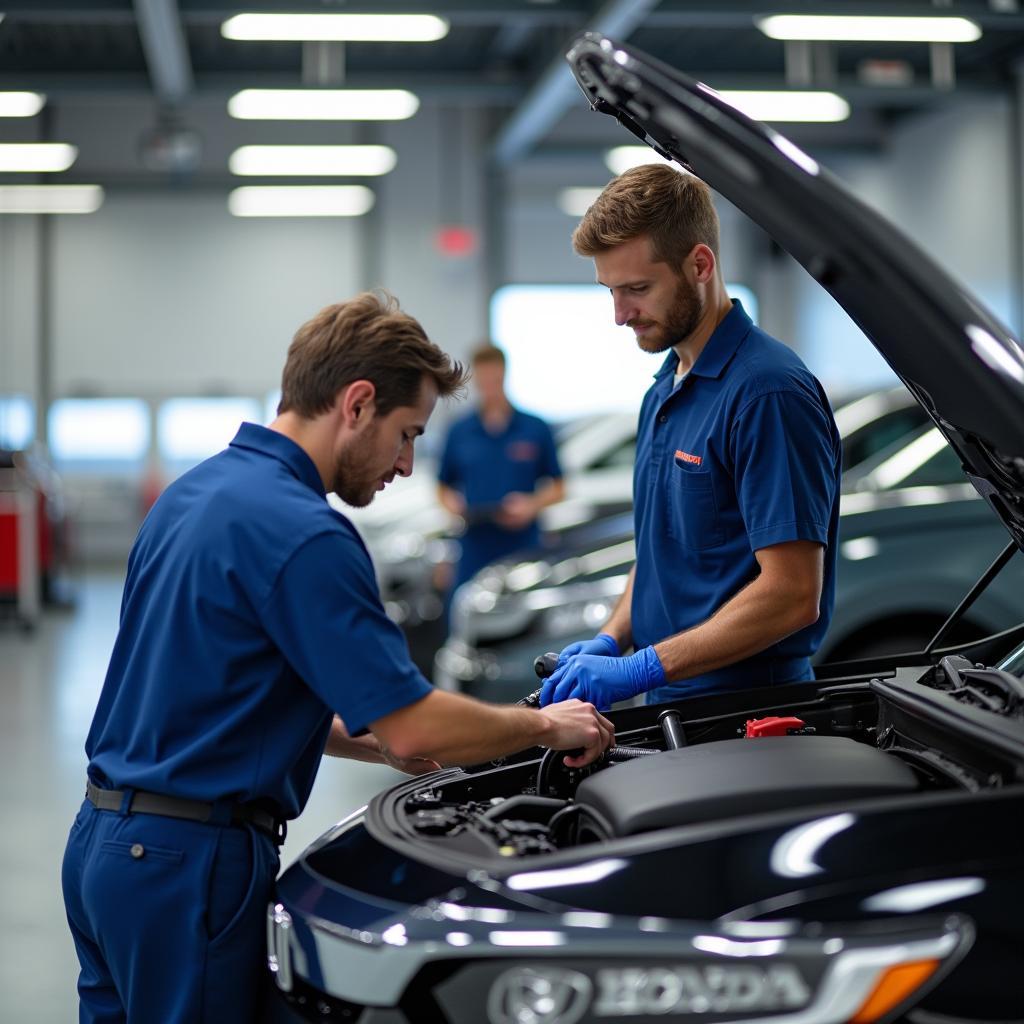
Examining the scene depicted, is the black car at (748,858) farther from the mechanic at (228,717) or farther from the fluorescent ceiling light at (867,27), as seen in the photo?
the fluorescent ceiling light at (867,27)

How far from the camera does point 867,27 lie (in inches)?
344

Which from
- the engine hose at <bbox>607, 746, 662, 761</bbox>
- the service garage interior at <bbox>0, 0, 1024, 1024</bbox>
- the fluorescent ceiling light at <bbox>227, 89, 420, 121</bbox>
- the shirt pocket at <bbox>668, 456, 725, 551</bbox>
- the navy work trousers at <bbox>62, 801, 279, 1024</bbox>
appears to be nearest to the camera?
the navy work trousers at <bbox>62, 801, 279, 1024</bbox>

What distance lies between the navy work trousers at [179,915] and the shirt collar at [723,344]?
3.79ft

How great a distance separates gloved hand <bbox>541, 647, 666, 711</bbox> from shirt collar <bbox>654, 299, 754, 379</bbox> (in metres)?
0.52

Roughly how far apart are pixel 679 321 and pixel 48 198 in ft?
46.6

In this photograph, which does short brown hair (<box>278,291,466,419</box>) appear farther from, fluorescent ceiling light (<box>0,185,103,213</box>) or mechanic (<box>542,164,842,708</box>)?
fluorescent ceiling light (<box>0,185,103,213</box>)

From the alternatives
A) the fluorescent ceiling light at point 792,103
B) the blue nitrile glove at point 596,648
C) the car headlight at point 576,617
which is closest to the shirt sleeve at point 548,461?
the car headlight at point 576,617

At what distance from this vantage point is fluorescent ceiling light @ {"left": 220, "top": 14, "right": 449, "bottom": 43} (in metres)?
8.25

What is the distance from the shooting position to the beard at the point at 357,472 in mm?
1758

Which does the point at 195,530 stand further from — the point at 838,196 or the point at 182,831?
the point at 838,196

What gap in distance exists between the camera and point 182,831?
1604 mm

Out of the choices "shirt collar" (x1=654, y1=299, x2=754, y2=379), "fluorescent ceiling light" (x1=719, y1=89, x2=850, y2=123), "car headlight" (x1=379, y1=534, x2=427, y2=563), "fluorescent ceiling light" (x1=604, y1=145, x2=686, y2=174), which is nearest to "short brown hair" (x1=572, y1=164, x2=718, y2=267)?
"shirt collar" (x1=654, y1=299, x2=754, y2=379)

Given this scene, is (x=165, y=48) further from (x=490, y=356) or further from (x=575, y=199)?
(x=575, y=199)

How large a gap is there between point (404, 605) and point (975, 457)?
4271mm
